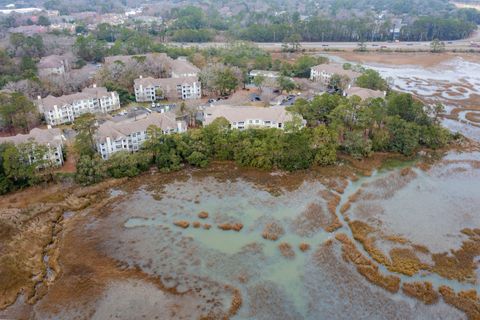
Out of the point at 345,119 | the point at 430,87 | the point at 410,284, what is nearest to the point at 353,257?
the point at 410,284

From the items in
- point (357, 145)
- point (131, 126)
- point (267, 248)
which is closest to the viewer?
point (267, 248)

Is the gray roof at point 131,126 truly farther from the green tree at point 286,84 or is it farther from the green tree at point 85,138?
the green tree at point 286,84

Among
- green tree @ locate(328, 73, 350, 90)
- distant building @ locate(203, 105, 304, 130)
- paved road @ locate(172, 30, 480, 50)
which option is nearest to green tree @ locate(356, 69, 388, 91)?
green tree @ locate(328, 73, 350, 90)

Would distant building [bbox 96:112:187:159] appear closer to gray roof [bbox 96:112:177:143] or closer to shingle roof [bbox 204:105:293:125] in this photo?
gray roof [bbox 96:112:177:143]

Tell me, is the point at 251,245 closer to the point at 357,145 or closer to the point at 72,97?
the point at 357,145

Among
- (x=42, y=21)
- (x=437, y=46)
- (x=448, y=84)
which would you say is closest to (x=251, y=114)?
(x=448, y=84)

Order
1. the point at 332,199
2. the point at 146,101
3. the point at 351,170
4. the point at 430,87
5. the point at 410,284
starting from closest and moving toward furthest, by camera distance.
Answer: the point at 410,284 < the point at 332,199 < the point at 351,170 < the point at 146,101 < the point at 430,87

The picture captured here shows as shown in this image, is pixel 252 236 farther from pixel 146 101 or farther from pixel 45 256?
pixel 146 101
